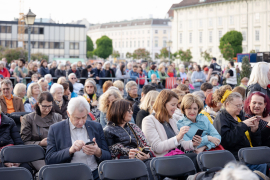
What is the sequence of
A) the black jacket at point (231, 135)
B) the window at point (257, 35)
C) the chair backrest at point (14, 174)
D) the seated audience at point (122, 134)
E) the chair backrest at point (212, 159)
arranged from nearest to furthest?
1. the chair backrest at point (14, 174)
2. the chair backrest at point (212, 159)
3. the seated audience at point (122, 134)
4. the black jacket at point (231, 135)
5. the window at point (257, 35)

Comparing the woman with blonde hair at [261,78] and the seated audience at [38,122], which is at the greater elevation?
the woman with blonde hair at [261,78]

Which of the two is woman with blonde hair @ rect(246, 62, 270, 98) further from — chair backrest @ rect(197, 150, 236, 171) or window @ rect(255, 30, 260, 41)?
window @ rect(255, 30, 260, 41)

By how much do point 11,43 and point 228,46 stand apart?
1595 inches

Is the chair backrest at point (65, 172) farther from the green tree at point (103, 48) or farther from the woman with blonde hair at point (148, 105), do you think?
the green tree at point (103, 48)

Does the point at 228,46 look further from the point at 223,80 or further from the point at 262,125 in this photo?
the point at 262,125

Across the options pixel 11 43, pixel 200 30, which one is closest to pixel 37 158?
pixel 11 43

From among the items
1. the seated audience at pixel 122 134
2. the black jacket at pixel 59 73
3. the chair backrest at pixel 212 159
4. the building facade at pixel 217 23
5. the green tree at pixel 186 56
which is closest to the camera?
the chair backrest at pixel 212 159

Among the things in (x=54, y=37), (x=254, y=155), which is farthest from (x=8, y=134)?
(x=54, y=37)

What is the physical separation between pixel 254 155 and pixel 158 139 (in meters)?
1.44

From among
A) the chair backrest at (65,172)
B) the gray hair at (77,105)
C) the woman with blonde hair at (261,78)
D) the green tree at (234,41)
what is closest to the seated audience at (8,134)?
the gray hair at (77,105)

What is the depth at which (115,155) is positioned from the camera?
5211 millimetres

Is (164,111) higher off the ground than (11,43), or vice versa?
(11,43)

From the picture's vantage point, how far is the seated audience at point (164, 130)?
18.0ft

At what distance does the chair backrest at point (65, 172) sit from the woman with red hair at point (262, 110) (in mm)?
3198
